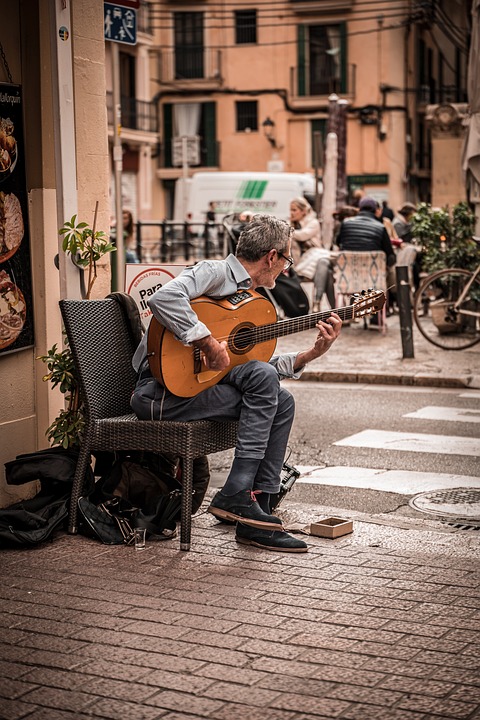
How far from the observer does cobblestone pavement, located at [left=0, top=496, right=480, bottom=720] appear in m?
3.91

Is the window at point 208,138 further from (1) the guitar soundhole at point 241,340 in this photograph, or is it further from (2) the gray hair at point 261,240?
(1) the guitar soundhole at point 241,340

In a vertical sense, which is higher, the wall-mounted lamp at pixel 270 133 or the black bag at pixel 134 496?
the wall-mounted lamp at pixel 270 133

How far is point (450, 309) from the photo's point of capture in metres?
14.3

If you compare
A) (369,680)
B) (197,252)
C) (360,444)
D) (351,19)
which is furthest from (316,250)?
(351,19)

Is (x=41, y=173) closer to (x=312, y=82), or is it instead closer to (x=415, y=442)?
(x=415, y=442)

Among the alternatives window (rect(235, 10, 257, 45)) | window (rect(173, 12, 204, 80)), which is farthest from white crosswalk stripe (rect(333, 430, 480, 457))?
window (rect(173, 12, 204, 80))

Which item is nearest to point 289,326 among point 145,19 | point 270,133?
point 270,133

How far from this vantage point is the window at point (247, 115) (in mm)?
50125

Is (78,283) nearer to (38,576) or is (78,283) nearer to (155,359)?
(155,359)

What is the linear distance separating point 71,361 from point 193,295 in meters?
0.87

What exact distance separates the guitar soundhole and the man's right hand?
7.4 inches

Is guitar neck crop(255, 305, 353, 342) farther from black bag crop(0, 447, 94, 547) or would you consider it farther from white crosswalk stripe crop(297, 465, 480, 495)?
white crosswalk stripe crop(297, 465, 480, 495)

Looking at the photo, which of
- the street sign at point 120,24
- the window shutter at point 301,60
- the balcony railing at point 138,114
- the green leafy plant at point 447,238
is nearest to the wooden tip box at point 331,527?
the street sign at point 120,24

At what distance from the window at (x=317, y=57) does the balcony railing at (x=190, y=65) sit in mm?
3623
